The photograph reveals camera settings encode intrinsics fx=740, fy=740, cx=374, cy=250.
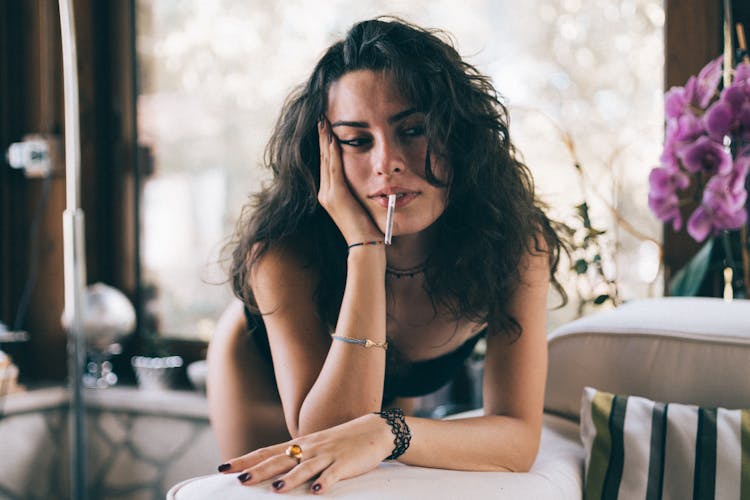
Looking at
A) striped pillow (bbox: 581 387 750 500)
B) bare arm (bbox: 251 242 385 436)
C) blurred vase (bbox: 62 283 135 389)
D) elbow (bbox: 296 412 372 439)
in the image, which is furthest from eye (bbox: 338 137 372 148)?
blurred vase (bbox: 62 283 135 389)

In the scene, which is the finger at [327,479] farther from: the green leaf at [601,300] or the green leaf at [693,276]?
the green leaf at [693,276]

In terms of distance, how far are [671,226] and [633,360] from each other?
70 centimetres

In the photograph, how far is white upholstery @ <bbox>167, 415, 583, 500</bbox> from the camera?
789 mm

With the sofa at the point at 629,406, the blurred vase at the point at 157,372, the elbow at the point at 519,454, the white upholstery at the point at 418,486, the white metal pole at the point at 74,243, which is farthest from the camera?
the blurred vase at the point at 157,372

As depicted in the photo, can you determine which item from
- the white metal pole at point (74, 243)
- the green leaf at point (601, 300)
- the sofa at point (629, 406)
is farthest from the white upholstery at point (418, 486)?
the white metal pole at point (74, 243)

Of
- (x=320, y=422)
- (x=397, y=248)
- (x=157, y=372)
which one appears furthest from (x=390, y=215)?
(x=157, y=372)

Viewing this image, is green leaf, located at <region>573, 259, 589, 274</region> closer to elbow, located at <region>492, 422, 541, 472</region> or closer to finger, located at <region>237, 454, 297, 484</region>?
elbow, located at <region>492, 422, 541, 472</region>

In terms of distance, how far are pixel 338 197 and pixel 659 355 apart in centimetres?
56

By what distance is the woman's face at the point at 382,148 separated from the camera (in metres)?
1.15

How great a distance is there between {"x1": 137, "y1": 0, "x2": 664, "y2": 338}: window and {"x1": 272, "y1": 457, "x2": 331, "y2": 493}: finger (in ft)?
3.08

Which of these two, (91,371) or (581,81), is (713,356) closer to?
(581,81)

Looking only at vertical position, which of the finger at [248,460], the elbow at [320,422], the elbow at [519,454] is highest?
the finger at [248,460]

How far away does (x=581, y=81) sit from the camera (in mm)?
1910

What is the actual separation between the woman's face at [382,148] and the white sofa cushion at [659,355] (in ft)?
1.10
